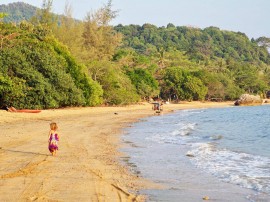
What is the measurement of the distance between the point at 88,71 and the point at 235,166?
36125 millimetres

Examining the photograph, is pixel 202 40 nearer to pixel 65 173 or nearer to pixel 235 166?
pixel 235 166

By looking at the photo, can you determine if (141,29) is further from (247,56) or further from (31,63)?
(31,63)

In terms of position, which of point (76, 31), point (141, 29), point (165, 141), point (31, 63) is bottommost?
point (165, 141)

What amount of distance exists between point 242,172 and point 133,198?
4314 millimetres

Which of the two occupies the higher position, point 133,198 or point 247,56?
point 247,56

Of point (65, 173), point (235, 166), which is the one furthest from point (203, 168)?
point (65, 173)

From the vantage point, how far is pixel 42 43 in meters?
37.2

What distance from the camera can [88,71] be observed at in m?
46.5

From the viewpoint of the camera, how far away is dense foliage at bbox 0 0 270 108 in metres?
33.5

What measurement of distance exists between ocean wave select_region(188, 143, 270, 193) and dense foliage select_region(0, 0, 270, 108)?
35.0 ft

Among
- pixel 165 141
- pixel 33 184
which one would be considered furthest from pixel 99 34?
pixel 33 184

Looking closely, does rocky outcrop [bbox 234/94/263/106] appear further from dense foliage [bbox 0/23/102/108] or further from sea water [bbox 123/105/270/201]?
sea water [bbox 123/105/270/201]

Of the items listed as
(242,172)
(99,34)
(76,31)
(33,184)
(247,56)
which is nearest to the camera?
(33,184)

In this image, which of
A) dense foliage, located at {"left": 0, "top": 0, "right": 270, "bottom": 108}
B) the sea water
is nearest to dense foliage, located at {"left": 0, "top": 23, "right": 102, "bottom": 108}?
dense foliage, located at {"left": 0, "top": 0, "right": 270, "bottom": 108}
